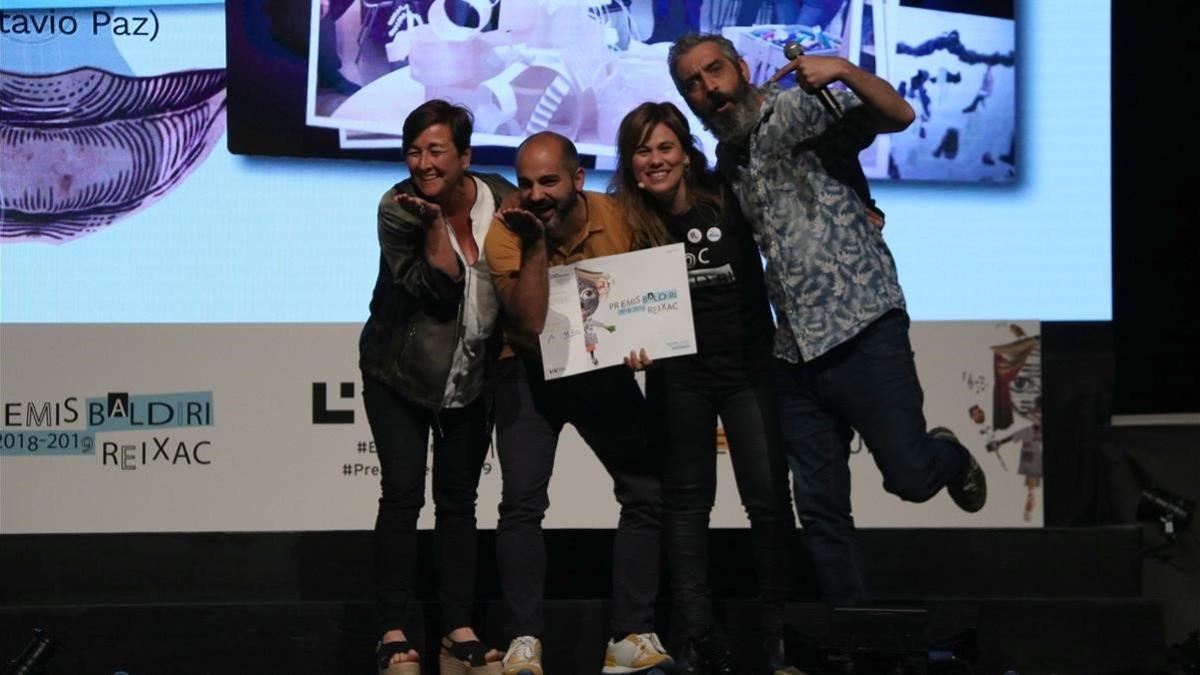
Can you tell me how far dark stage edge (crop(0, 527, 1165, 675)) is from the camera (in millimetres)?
4273

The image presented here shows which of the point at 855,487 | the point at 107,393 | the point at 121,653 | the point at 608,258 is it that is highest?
the point at 608,258

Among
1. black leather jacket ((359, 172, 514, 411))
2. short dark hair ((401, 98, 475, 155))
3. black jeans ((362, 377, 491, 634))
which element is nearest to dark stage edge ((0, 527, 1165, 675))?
black jeans ((362, 377, 491, 634))

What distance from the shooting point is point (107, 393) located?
4.64 meters

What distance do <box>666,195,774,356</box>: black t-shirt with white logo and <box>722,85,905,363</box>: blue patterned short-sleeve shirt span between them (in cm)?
13

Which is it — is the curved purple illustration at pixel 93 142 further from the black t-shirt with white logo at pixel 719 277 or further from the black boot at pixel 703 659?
the black boot at pixel 703 659

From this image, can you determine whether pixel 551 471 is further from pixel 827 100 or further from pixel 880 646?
pixel 827 100

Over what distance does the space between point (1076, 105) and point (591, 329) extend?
7.14 feet

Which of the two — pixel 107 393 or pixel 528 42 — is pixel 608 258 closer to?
pixel 528 42

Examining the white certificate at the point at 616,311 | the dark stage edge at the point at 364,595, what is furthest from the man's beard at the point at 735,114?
the dark stage edge at the point at 364,595

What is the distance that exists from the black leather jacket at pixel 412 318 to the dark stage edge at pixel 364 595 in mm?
784

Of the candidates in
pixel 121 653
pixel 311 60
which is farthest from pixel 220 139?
pixel 121 653

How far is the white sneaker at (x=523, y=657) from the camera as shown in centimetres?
350

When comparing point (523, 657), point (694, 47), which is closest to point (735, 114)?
point (694, 47)

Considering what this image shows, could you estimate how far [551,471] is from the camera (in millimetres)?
3688
